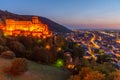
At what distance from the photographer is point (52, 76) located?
2978 centimetres

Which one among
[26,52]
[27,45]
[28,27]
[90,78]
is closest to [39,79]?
[90,78]

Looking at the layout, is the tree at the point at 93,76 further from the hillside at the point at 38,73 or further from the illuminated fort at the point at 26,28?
the illuminated fort at the point at 26,28

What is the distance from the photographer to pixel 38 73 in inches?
1178

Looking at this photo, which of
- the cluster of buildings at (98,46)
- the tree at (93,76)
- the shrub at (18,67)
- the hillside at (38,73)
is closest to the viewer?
the tree at (93,76)

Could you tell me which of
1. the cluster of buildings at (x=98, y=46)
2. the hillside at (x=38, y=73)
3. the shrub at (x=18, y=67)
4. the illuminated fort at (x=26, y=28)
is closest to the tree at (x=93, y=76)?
the hillside at (x=38, y=73)

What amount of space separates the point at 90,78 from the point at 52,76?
6.87 metres

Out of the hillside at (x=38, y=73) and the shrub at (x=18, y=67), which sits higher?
the shrub at (x=18, y=67)

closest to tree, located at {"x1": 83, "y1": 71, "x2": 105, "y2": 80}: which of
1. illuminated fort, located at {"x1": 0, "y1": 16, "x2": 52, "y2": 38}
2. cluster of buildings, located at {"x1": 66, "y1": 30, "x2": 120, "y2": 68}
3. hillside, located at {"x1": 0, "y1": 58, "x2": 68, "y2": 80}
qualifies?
hillside, located at {"x1": 0, "y1": 58, "x2": 68, "y2": 80}

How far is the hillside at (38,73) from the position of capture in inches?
1083

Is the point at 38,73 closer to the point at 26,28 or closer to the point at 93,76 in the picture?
the point at 93,76

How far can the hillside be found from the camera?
1083 inches

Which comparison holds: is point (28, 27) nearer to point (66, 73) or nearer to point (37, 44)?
point (37, 44)

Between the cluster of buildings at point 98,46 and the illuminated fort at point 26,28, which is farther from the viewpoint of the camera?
the illuminated fort at point 26,28

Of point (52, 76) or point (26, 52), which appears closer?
point (52, 76)
